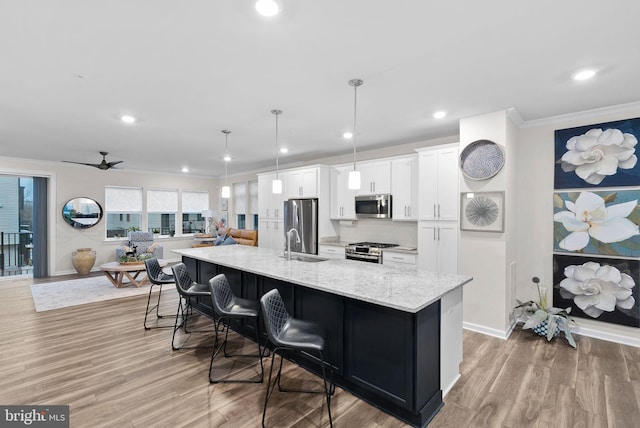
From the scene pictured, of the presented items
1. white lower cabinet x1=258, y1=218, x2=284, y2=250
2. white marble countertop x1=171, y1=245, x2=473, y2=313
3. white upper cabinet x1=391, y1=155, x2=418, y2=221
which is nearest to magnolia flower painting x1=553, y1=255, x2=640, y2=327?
white upper cabinet x1=391, y1=155, x2=418, y2=221

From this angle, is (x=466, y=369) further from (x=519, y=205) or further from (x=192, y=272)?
(x=192, y=272)

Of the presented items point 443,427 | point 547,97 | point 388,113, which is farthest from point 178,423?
point 547,97

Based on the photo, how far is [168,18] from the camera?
1860 mm

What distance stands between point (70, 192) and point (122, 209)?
1182 mm

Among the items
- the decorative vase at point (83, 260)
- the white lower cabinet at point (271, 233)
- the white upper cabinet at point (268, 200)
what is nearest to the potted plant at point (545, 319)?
the white lower cabinet at point (271, 233)

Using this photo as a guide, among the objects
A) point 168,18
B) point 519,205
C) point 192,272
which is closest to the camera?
point 168,18

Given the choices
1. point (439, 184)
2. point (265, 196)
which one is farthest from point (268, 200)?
point (439, 184)

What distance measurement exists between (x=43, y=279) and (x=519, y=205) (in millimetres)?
9092

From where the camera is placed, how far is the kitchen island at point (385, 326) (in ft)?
6.75

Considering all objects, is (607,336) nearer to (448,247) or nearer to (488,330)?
(488,330)

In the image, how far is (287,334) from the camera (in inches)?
88.4

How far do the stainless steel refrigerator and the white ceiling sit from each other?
1.88 meters

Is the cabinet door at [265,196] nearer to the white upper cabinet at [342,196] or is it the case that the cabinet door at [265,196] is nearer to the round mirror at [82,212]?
the white upper cabinet at [342,196]

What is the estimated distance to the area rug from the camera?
4.88 meters
